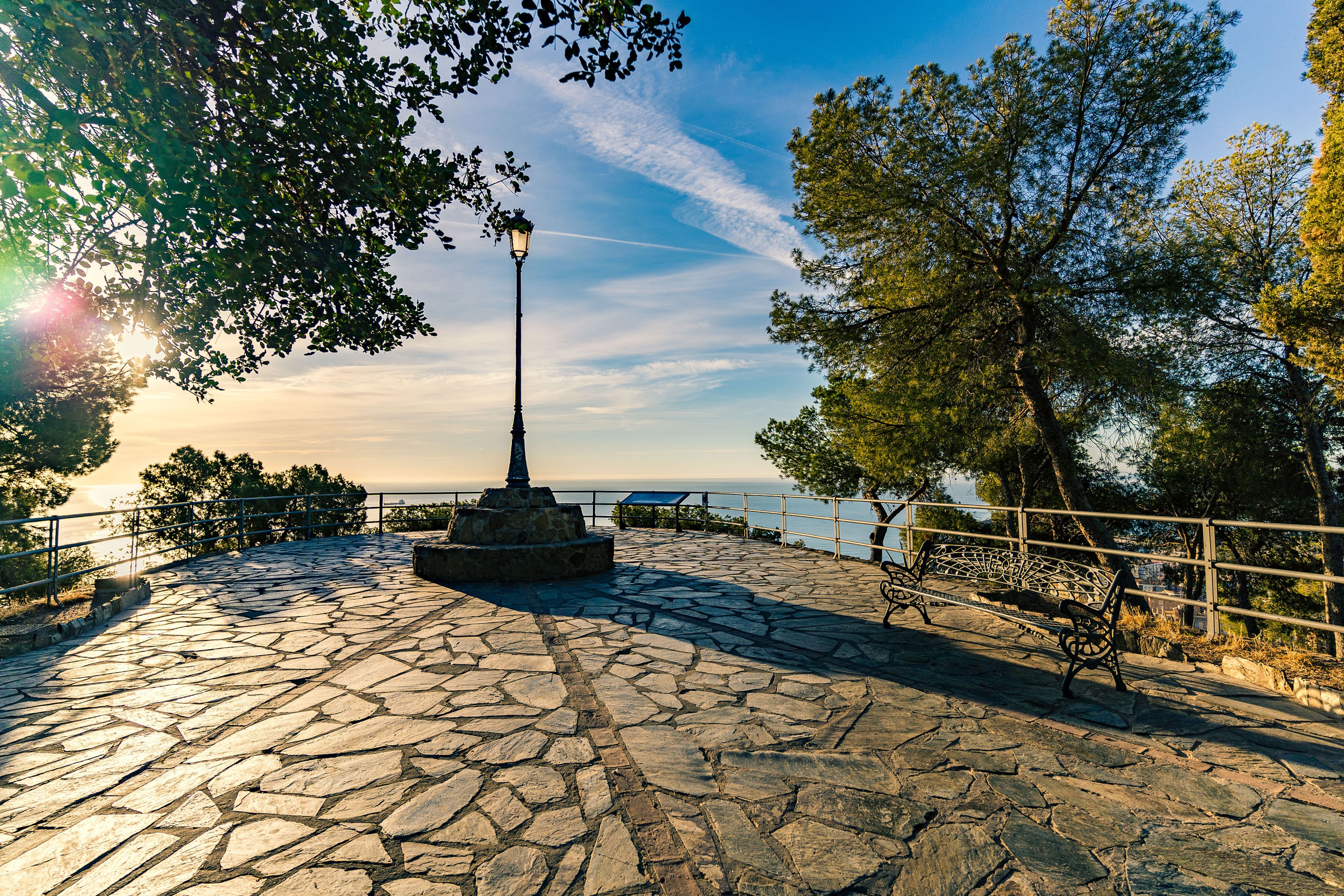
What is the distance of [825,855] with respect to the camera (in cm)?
235

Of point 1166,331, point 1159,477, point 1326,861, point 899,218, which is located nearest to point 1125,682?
point 1326,861

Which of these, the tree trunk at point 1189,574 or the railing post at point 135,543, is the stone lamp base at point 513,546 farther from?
the tree trunk at point 1189,574

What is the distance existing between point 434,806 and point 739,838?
4.63ft

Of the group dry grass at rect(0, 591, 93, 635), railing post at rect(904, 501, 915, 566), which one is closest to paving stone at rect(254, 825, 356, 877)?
dry grass at rect(0, 591, 93, 635)

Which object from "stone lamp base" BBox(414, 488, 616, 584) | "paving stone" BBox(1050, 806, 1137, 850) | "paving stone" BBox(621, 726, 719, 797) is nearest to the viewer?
"paving stone" BBox(1050, 806, 1137, 850)

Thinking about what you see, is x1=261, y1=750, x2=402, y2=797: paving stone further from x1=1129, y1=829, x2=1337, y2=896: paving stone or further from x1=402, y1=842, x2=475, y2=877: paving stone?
x1=1129, y1=829, x2=1337, y2=896: paving stone

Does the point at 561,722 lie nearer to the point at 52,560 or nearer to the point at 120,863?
the point at 120,863

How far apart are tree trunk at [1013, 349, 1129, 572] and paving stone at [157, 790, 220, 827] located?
1239cm

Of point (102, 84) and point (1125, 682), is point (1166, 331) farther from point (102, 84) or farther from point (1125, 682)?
point (102, 84)

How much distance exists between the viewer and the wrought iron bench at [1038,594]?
4.21m

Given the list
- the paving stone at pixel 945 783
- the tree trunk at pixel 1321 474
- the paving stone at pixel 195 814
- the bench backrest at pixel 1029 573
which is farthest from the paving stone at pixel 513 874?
the tree trunk at pixel 1321 474

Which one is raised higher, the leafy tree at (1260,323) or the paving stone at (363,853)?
the leafy tree at (1260,323)

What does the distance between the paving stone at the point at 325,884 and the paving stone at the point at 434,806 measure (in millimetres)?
259

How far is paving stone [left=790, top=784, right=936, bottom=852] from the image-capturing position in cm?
253
